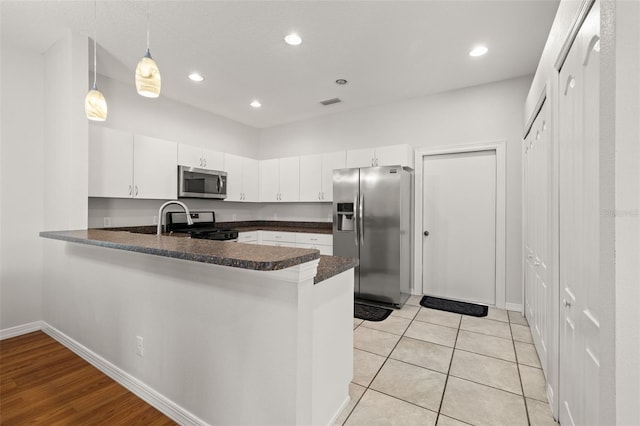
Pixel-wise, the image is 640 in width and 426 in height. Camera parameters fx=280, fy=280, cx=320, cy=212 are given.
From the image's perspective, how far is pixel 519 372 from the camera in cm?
217

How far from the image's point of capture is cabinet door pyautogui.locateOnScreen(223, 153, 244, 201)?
183 inches

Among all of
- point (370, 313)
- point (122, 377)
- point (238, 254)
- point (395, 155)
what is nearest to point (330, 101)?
point (395, 155)

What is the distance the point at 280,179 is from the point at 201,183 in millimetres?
1382

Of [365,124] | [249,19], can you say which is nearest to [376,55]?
[249,19]

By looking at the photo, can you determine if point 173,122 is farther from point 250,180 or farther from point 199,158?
point 250,180

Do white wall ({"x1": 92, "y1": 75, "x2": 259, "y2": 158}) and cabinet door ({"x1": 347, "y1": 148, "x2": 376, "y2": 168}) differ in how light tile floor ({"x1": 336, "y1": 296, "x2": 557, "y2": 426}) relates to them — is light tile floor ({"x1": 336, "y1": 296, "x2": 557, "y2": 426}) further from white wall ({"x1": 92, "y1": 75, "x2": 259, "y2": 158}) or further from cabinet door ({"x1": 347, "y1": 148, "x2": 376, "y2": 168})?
white wall ({"x1": 92, "y1": 75, "x2": 259, "y2": 158})

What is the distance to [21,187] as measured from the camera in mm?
2848

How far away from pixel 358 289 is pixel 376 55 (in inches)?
113

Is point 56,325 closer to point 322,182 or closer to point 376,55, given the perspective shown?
point 322,182

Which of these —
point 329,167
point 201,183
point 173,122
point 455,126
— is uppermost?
point 173,122

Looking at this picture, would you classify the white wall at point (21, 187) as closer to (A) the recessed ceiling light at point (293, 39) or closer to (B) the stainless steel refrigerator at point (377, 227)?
(A) the recessed ceiling light at point (293, 39)

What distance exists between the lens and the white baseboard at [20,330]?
2.75m

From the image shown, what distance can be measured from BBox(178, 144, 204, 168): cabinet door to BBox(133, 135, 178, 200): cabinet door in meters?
0.07

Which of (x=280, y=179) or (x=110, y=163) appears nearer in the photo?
(x=110, y=163)
